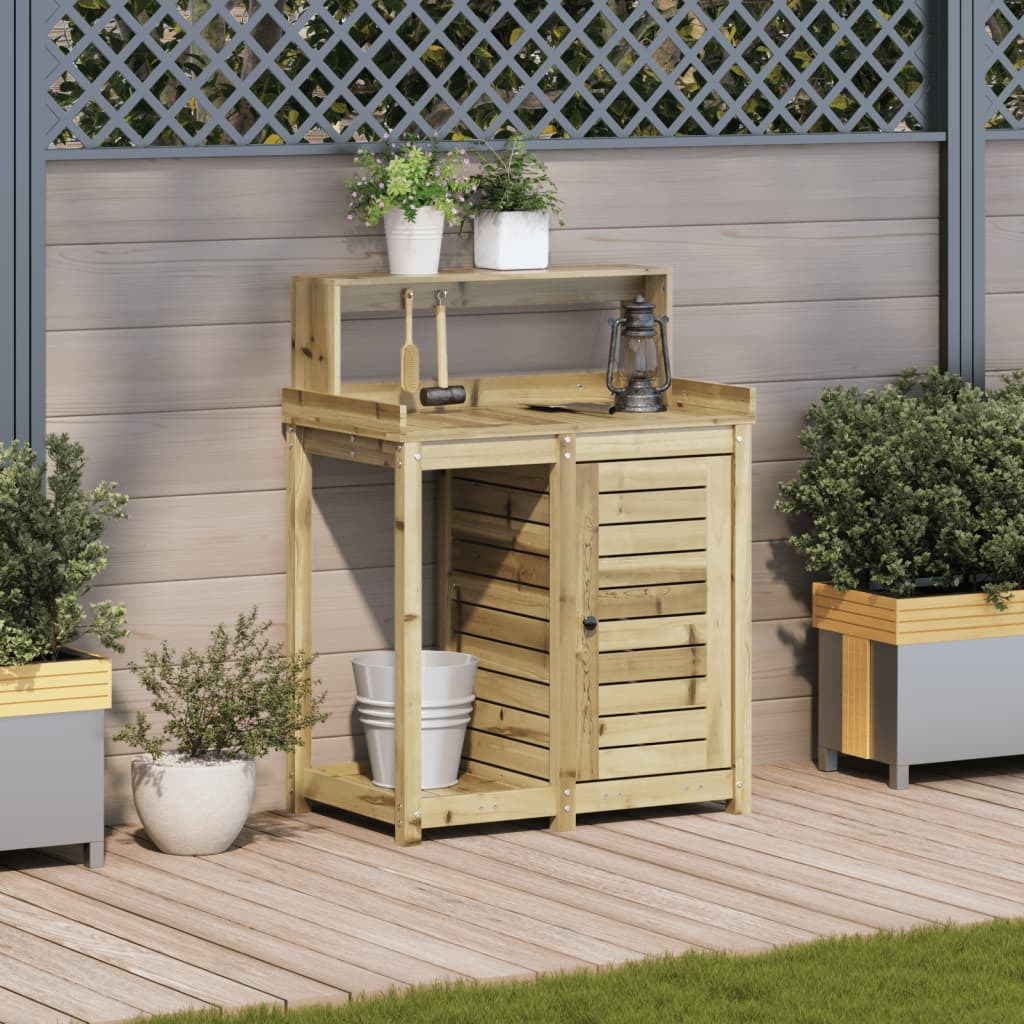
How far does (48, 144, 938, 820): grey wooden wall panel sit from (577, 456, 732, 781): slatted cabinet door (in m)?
0.55

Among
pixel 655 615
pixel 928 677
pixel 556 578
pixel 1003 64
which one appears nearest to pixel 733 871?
pixel 655 615

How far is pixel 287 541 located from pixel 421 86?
47.7 inches

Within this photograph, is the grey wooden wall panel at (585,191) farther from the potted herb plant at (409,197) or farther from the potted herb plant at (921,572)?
the potted herb plant at (921,572)

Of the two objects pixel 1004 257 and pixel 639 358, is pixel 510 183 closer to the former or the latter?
pixel 639 358

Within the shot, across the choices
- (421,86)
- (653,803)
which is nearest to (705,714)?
(653,803)

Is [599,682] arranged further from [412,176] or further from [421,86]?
[421,86]

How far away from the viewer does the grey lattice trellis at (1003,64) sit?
5.89 metres

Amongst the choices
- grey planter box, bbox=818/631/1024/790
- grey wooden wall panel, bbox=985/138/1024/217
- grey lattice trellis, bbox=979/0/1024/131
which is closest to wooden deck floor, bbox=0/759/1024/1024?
grey planter box, bbox=818/631/1024/790

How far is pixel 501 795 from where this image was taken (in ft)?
16.7

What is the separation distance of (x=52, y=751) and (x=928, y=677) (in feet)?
6.73

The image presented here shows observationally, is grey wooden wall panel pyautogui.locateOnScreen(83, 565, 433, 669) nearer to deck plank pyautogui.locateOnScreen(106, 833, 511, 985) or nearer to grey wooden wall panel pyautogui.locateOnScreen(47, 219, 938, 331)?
deck plank pyautogui.locateOnScreen(106, 833, 511, 985)

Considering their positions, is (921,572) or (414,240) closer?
(414,240)

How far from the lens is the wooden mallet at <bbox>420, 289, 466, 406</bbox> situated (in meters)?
5.29

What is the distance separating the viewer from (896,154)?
5816mm
